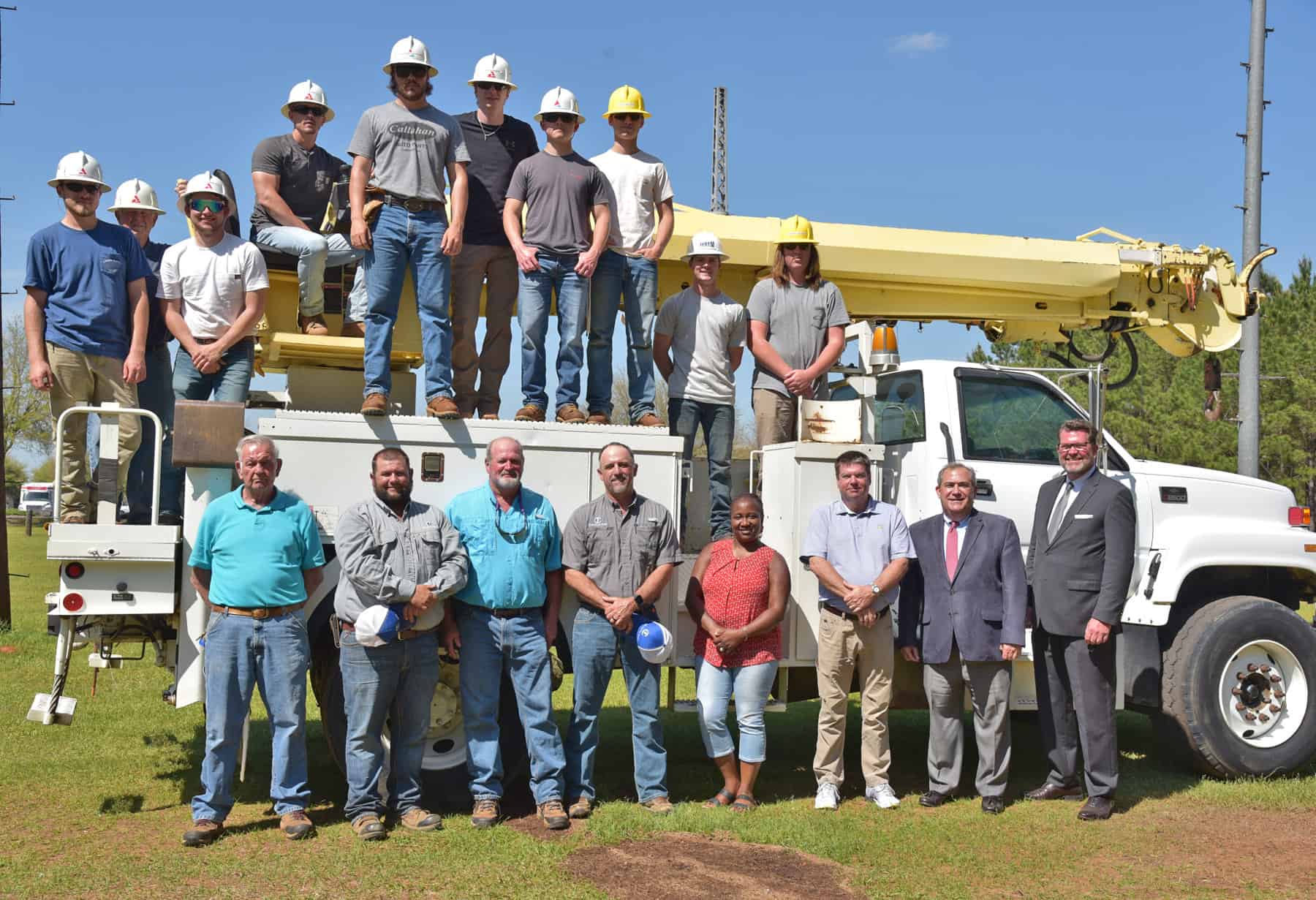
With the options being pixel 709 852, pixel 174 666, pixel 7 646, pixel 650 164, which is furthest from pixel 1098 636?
pixel 7 646

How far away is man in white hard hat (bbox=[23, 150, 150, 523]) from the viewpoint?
23.3ft

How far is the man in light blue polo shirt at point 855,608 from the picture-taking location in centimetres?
698

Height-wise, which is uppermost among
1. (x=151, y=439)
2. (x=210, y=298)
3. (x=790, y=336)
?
(x=210, y=298)

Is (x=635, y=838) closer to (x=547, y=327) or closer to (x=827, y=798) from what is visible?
(x=827, y=798)

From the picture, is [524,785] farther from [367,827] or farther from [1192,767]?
[1192,767]

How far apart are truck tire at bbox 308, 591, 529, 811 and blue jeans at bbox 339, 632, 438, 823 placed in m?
0.25

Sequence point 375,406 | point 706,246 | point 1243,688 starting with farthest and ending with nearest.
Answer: point 1243,688, point 706,246, point 375,406

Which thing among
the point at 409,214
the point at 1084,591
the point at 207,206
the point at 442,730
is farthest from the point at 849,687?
the point at 207,206

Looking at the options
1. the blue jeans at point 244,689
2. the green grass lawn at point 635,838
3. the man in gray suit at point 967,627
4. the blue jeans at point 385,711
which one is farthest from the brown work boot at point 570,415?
the green grass lawn at point 635,838

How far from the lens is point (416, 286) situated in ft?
23.6

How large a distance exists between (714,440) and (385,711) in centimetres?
248

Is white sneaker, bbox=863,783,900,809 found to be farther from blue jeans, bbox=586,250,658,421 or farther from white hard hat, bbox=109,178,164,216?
white hard hat, bbox=109,178,164,216

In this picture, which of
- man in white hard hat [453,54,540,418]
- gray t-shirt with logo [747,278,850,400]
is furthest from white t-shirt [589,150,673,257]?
gray t-shirt with logo [747,278,850,400]

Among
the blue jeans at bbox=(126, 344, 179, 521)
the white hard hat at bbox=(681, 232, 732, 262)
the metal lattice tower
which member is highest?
the metal lattice tower
